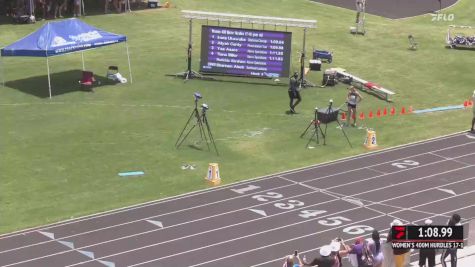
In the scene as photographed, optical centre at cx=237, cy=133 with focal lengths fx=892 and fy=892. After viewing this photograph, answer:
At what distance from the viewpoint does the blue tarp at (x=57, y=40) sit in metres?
34.8

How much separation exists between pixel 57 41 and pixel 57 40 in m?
0.08

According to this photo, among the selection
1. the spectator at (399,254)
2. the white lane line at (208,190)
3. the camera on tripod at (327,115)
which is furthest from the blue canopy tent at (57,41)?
the spectator at (399,254)

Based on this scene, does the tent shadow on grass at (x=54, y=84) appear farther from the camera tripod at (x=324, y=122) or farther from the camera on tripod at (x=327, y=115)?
the camera tripod at (x=324, y=122)

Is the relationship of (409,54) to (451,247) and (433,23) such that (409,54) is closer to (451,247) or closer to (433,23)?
(433,23)

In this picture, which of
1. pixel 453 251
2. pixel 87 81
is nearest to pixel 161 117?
pixel 87 81

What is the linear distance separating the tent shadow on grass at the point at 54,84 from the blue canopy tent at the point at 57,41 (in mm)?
540

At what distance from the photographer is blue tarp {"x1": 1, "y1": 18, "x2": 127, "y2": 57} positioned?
1369 inches

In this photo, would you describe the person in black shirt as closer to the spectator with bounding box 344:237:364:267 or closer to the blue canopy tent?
the blue canopy tent

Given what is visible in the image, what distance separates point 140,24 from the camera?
160 feet

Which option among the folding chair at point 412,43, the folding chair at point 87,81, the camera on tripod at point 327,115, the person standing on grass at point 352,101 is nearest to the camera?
the person standing on grass at point 352,101

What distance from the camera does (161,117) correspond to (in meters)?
33.4

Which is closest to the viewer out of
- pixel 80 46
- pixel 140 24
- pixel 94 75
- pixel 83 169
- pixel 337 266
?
pixel 337 266

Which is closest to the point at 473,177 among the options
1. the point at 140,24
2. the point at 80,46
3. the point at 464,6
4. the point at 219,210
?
the point at 219,210

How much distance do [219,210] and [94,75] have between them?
612 inches
